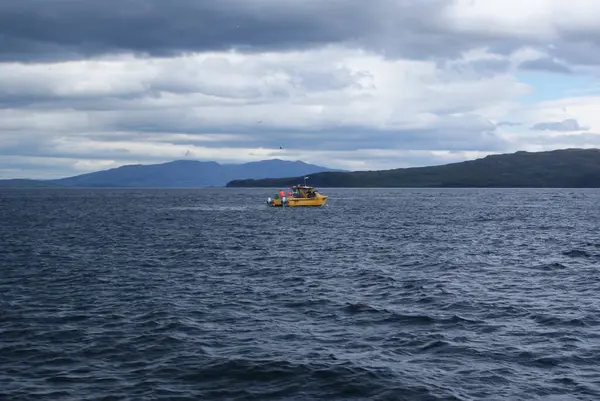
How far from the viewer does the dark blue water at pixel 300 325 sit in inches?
821

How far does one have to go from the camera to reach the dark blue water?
20859 mm

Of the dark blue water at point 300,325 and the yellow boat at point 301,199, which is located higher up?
the yellow boat at point 301,199

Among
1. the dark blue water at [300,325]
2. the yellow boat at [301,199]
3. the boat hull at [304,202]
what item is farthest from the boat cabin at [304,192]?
the dark blue water at [300,325]

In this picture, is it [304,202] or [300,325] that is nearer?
Result: [300,325]

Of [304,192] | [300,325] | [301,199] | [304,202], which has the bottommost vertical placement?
[300,325]

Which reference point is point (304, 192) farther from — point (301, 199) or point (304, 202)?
point (304, 202)

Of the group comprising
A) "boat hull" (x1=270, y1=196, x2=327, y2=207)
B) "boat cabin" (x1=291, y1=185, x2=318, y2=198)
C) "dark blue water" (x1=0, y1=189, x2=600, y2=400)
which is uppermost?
"boat cabin" (x1=291, y1=185, x2=318, y2=198)

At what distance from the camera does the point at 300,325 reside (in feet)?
93.5

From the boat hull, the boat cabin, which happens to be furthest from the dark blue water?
the boat cabin

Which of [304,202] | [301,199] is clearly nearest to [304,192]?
[301,199]

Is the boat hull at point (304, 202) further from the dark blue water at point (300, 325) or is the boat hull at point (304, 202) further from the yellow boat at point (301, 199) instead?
the dark blue water at point (300, 325)

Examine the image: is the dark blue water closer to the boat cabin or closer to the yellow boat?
the yellow boat

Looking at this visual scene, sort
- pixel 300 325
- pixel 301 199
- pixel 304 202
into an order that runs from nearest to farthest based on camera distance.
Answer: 1. pixel 300 325
2. pixel 304 202
3. pixel 301 199

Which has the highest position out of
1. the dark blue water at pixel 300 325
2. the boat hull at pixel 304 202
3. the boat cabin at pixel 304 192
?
the boat cabin at pixel 304 192
